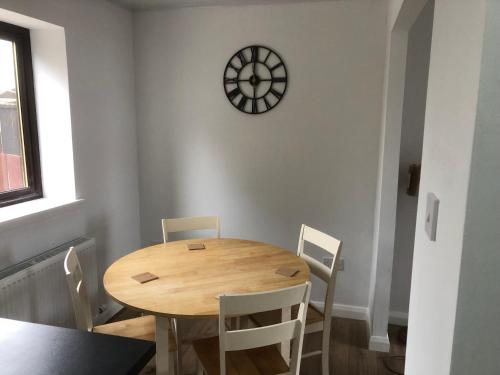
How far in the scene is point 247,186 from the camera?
10.4 feet

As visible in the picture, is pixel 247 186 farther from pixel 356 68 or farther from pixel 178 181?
pixel 356 68

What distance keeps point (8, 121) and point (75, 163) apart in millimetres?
463

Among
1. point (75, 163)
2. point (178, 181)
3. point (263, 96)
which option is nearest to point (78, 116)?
point (75, 163)

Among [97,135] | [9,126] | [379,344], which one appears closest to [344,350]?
[379,344]

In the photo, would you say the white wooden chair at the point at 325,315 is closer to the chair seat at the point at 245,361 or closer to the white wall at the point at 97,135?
the chair seat at the point at 245,361

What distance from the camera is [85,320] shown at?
6.57ft

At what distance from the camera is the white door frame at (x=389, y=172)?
7.86 feet

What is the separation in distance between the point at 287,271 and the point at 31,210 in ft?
5.12

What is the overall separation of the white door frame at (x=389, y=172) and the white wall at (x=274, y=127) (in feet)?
1.13

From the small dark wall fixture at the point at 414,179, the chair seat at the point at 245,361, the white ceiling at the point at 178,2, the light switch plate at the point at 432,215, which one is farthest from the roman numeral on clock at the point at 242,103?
the light switch plate at the point at 432,215

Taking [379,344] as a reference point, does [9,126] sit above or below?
above

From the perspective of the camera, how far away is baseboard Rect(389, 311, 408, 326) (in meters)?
3.03

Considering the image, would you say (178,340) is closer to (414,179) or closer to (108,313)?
(108,313)

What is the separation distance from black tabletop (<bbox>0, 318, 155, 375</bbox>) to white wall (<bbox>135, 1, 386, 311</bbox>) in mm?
2223
